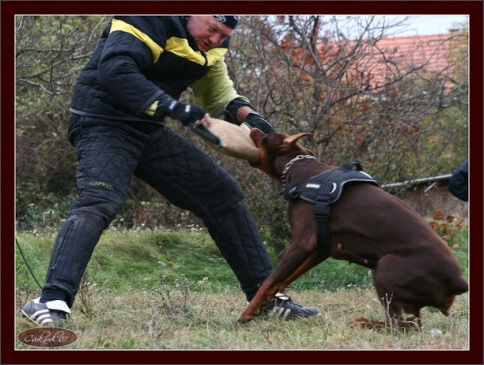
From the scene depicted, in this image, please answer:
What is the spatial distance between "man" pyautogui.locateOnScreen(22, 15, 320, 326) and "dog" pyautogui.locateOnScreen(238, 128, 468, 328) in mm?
448

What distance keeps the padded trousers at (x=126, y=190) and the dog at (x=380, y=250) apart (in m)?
0.52

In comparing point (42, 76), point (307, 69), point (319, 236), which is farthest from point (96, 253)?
point (319, 236)

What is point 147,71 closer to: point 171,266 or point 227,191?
point 227,191

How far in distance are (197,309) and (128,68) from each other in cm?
166

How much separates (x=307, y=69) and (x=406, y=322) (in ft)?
15.1

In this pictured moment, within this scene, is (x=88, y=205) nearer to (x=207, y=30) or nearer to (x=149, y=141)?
(x=149, y=141)

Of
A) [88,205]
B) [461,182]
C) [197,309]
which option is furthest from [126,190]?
[461,182]

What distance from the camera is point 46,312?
4543 mm

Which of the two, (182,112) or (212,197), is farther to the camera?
(212,197)

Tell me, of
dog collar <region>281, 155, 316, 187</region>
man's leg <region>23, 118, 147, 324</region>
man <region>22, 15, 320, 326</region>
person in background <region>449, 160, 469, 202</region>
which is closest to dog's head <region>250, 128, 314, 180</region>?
dog collar <region>281, 155, 316, 187</region>

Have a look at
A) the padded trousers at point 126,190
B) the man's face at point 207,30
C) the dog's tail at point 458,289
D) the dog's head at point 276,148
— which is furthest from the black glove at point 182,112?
the dog's tail at point 458,289

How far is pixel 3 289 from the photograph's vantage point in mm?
4656

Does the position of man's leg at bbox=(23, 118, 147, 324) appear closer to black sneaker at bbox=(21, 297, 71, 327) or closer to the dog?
black sneaker at bbox=(21, 297, 71, 327)

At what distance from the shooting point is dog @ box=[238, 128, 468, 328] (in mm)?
4648
